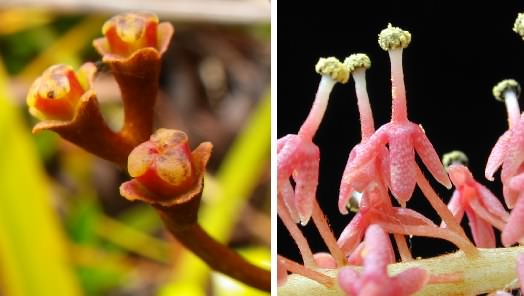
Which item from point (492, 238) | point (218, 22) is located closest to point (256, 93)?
point (218, 22)

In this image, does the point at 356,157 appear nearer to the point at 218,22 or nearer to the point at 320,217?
the point at 320,217

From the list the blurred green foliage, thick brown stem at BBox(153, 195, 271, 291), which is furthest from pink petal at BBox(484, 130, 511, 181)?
the blurred green foliage

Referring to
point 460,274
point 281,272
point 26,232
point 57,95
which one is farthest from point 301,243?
point 26,232

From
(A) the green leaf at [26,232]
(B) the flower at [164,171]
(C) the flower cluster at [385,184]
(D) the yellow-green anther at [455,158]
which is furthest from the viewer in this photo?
(A) the green leaf at [26,232]

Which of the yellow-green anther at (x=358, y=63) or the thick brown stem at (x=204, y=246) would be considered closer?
the thick brown stem at (x=204, y=246)

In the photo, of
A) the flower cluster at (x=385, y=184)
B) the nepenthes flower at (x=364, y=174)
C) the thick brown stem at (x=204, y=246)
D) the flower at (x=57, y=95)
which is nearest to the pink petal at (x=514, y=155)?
the flower cluster at (x=385, y=184)

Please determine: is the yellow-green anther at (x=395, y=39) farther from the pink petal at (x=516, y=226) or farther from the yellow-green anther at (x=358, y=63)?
the pink petal at (x=516, y=226)
